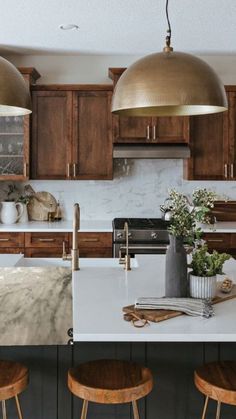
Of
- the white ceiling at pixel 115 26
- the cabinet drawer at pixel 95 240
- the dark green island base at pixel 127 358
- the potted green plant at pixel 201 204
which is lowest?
the dark green island base at pixel 127 358

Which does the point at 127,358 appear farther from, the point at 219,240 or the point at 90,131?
the point at 90,131

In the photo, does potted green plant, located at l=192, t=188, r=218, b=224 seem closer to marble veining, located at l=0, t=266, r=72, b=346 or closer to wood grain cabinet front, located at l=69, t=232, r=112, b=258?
marble veining, located at l=0, t=266, r=72, b=346

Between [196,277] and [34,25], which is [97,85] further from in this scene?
[196,277]

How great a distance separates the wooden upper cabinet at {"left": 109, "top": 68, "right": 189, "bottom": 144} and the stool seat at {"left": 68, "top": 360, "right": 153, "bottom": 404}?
3089 mm

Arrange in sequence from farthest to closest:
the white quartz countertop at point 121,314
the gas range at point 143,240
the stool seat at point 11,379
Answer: the gas range at point 143,240 → the stool seat at point 11,379 → the white quartz countertop at point 121,314

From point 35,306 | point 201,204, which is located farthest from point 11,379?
point 201,204

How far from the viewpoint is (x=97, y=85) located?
481cm

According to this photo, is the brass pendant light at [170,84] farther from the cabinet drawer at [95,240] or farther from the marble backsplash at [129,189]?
the marble backsplash at [129,189]

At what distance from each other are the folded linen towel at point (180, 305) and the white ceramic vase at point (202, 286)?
4.7 inches

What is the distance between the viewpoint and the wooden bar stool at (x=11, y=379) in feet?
5.98

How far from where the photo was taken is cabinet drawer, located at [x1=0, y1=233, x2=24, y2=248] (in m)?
4.56

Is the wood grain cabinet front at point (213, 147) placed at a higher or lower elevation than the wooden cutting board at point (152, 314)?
higher

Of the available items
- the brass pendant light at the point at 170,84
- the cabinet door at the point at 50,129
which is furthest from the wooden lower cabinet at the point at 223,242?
the brass pendant light at the point at 170,84

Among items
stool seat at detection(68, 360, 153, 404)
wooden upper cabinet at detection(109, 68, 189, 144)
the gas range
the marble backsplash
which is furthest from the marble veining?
the marble backsplash
